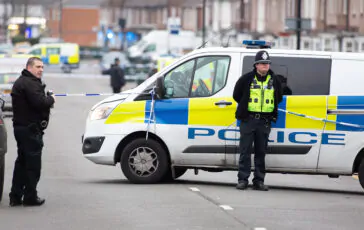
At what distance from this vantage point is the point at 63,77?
64.4 meters

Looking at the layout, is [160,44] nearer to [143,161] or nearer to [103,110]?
[103,110]

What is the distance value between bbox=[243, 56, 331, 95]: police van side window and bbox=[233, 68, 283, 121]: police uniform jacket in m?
0.34

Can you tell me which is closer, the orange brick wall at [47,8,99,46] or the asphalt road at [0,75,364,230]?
the asphalt road at [0,75,364,230]

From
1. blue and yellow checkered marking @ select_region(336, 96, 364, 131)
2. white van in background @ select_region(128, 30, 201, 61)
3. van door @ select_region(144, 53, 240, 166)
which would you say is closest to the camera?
blue and yellow checkered marking @ select_region(336, 96, 364, 131)

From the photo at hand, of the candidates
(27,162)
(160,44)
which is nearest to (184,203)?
(27,162)

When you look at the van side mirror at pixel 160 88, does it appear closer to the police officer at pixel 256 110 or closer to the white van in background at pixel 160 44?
the police officer at pixel 256 110

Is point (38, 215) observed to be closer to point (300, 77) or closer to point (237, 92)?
point (237, 92)

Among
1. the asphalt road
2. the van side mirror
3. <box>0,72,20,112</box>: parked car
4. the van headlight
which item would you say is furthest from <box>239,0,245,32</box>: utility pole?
the van side mirror

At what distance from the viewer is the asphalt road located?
10.8 metres

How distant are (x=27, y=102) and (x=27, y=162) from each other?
64 centimetres

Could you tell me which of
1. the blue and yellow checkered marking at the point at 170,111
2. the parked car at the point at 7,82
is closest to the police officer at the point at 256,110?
the blue and yellow checkered marking at the point at 170,111

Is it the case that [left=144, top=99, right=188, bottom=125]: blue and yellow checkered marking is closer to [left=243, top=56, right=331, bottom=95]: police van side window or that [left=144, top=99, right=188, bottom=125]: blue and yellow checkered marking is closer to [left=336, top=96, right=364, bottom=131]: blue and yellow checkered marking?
[left=243, top=56, right=331, bottom=95]: police van side window

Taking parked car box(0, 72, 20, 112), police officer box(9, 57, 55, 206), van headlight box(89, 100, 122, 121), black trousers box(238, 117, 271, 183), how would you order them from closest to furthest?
police officer box(9, 57, 55, 206) → black trousers box(238, 117, 271, 183) → van headlight box(89, 100, 122, 121) → parked car box(0, 72, 20, 112)

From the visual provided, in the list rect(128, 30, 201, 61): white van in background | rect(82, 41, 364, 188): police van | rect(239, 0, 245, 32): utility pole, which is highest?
rect(239, 0, 245, 32): utility pole
